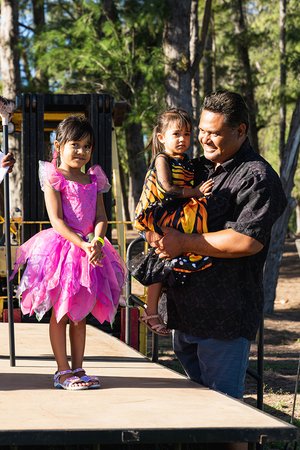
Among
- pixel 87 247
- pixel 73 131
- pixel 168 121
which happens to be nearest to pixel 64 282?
pixel 87 247

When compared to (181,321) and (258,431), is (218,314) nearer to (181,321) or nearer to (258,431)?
(181,321)

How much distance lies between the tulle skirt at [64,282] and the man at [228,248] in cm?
70

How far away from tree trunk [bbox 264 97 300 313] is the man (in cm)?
1081

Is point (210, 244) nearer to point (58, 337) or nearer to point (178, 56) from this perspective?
point (58, 337)

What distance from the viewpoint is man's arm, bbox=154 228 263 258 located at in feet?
14.0

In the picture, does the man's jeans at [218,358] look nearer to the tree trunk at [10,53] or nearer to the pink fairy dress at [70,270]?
the pink fairy dress at [70,270]

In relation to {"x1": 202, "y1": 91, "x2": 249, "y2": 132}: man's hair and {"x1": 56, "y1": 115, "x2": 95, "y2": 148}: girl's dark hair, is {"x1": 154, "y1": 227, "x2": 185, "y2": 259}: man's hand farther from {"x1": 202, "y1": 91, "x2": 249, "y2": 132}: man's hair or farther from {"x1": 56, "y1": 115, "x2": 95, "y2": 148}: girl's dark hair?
{"x1": 56, "y1": 115, "x2": 95, "y2": 148}: girl's dark hair

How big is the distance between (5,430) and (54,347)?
55.2 inches

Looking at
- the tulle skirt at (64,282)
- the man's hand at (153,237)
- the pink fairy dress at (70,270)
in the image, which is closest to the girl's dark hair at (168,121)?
the pink fairy dress at (70,270)

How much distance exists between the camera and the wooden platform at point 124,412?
381 cm

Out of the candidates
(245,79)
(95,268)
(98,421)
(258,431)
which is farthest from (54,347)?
(245,79)

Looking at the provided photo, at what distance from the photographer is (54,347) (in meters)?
5.16

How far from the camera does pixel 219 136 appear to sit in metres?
4.45

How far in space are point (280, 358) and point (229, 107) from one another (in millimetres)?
7745
